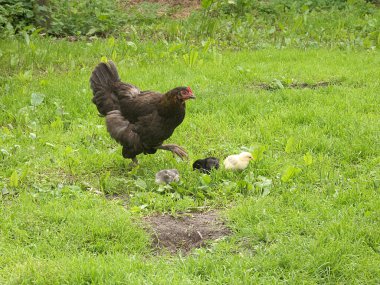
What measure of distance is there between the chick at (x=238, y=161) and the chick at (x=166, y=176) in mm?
566

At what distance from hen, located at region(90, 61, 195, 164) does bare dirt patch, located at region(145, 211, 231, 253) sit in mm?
1179

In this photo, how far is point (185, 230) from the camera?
544cm

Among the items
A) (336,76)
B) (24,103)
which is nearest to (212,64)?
(336,76)

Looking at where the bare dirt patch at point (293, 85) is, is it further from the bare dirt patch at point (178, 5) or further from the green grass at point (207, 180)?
the bare dirt patch at point (178, 5)

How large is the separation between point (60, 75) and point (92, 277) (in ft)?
20.5

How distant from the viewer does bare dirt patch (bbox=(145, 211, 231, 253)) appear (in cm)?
523

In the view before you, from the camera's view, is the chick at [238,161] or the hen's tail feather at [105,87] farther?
the hen's tail feather at [105,87]

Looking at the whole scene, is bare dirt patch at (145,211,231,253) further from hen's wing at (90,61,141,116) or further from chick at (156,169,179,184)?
hen's wing at (90,61,141,116)

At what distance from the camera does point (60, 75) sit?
10164mm

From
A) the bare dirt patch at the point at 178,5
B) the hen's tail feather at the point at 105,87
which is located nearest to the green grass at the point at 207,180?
the hen's tail feather at the point at 105,87

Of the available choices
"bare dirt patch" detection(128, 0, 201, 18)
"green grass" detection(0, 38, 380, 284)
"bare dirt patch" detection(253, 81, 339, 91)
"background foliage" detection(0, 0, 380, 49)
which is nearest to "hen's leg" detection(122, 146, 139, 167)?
Result: "green grass" detection(0, 38, 380, 284)

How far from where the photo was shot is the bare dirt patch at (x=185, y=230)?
5234 millimetres

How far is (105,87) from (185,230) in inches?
97.0

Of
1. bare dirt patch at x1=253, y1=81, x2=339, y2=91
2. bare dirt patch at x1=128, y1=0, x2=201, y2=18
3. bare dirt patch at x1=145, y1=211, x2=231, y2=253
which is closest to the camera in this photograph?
bare dirt patch at x1=145, y1=211, x2=231, y2=253
